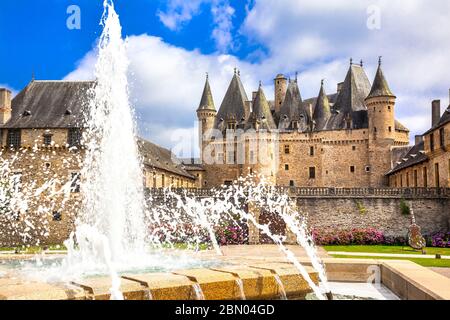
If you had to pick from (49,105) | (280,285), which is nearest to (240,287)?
(280,285)

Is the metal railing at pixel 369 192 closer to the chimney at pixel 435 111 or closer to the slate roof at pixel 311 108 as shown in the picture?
the chimney at pixel 435 111

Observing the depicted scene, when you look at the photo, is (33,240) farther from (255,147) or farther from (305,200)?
(255,147)

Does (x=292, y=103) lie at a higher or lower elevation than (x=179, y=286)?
higher

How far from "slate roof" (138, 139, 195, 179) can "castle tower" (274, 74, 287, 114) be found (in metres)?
16.7

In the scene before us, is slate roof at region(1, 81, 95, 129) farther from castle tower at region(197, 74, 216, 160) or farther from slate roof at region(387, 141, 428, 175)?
slate roof at region(387, 141, 428, 175)

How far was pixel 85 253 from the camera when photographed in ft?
38.0

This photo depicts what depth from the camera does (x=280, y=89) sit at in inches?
2667

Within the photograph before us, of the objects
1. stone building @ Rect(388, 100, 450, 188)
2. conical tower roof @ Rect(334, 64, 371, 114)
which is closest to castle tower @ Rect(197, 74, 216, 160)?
conical tower roof @ Rect(334, 64, 371, 114)

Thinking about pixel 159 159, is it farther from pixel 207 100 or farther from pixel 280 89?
pixel 280 89

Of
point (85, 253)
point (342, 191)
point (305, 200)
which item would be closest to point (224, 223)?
point (305, 200)

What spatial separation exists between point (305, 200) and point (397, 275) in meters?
27.2

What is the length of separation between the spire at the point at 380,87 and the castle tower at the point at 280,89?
13596 millimetres

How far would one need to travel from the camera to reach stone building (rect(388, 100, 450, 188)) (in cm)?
3572

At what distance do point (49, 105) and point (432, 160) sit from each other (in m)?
32.5
